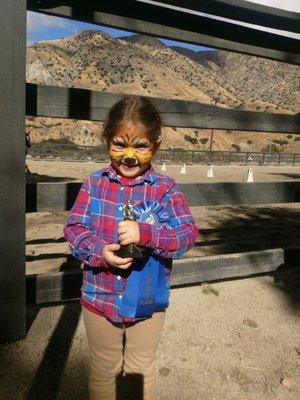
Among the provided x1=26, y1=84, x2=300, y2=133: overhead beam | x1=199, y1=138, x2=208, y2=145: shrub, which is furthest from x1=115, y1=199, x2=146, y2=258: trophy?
x1=199, y1=138, x2=208, y2=145: shrub

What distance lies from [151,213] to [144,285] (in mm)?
304

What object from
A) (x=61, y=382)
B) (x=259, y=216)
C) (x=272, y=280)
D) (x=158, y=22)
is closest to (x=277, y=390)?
(x=61, y=382)

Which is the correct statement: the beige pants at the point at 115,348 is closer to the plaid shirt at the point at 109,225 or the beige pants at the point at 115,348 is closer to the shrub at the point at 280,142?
the plaid shirt at the point at 109,225

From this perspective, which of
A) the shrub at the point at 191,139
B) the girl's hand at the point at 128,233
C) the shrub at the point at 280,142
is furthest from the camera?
the shrub at the point at 280,142

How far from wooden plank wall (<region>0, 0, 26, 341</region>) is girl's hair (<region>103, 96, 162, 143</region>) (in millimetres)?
928

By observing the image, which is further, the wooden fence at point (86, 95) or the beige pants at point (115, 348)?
the wooden fence at point (86, 95)

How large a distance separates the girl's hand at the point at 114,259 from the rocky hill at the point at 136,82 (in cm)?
5339

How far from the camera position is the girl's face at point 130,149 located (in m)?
1.82

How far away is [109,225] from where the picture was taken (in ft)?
6.09

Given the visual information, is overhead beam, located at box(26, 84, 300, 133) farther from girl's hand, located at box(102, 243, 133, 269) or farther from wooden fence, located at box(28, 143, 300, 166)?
wooden fence, located at box(28, 143, 300, 166)

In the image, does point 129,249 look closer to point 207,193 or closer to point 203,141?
point 207,193

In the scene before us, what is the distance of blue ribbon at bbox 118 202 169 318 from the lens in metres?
1.77

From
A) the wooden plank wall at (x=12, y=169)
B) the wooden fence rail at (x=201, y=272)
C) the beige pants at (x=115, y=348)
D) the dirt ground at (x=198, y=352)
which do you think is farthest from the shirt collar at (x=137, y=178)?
the wooden fence rail at (x=201, y=272)

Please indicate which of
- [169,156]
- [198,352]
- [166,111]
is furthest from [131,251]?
[169,156]
